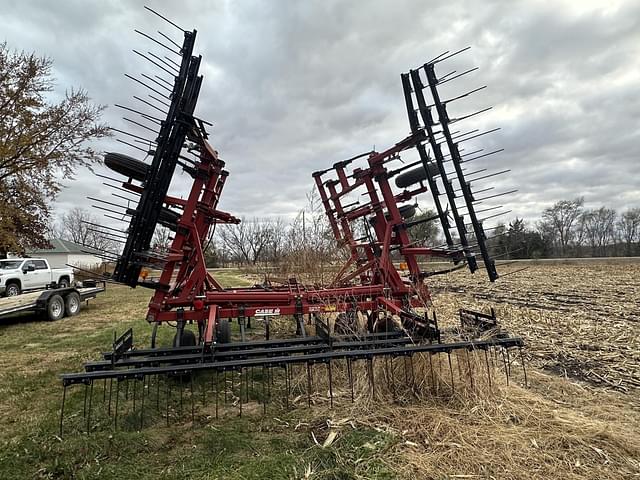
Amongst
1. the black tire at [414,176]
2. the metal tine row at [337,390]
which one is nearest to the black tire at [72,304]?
the metal tine row at [337,390]

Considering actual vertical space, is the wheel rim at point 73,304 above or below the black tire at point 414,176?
below

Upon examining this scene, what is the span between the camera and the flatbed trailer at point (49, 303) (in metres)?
8.51

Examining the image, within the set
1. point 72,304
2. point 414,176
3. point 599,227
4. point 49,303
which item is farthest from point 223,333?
point 599,227

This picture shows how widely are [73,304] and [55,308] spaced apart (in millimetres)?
817

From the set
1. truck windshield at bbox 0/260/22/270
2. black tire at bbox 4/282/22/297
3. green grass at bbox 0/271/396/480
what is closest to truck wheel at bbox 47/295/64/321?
black tire at bbox 4/282/22/297

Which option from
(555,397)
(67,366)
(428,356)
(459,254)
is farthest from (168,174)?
(555,397)

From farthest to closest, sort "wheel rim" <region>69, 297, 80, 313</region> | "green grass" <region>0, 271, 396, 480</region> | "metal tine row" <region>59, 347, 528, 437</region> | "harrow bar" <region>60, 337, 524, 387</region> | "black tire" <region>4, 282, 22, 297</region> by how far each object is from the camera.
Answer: "black tire" <region>4, 282, 22, 297</region>
"wheel rim" <region>69, 297, 80, 313</region>
"metal tine row" <region>59, 347, 528, 437</region>
"harrow bar" <region>60, 337, 524, 387</region>
"green grass" <region>0, 271, 396, 480</region>

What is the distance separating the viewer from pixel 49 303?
931cm

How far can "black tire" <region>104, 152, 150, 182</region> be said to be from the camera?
445 centimetres

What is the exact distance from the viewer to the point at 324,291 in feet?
16.2

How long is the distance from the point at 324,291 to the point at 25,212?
19.0 meters

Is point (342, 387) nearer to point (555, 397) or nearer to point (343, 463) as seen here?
point (343, 463)

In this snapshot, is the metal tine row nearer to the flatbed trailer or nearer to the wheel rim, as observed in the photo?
the flatbed trailer

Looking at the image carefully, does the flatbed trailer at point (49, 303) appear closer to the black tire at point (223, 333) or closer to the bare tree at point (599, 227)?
the black tire at point (223, 333)
